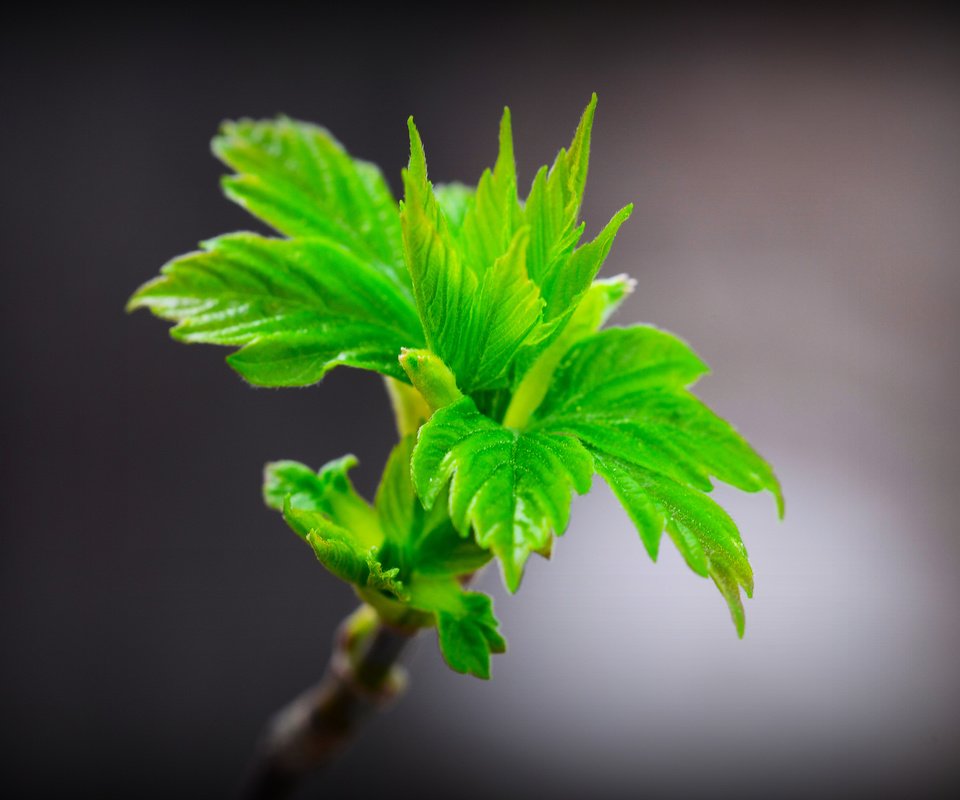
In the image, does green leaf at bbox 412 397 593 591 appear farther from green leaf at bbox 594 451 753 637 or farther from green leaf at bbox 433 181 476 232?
green leaf at bbox 433 181 476 232

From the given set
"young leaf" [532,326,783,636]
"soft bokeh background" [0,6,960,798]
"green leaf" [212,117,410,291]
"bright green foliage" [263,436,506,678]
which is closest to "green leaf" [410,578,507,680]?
"bright green foliage" [263,436,506,678]

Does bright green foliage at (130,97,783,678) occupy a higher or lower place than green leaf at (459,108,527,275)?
lower

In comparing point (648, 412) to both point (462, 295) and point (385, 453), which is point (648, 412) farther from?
point (385, 453)

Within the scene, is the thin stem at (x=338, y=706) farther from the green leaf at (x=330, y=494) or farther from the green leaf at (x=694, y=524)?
the green leaf at (x=694, y=524)

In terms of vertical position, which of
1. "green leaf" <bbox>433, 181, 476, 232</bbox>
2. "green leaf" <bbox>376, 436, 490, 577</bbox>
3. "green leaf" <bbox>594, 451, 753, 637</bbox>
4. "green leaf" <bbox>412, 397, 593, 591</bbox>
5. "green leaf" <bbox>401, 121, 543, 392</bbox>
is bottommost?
"green leaf" <bbox>376, 436, 490, 577</bbox>

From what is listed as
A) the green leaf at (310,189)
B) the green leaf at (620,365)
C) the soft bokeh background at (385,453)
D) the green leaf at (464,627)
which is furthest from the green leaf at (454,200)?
the soft bokeh background at (385,453)

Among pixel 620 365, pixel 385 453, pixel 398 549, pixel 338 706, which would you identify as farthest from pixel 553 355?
pixel 385 453

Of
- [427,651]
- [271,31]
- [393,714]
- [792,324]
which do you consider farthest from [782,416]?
[271,31]
